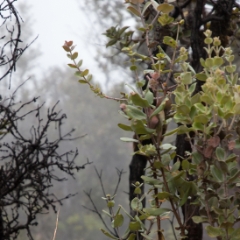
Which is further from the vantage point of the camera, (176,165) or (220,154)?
(176,165)

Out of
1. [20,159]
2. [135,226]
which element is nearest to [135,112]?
[135,226]

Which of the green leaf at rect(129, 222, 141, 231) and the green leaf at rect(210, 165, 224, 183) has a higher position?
the green leaf at rect(210, 165, 224, 183)

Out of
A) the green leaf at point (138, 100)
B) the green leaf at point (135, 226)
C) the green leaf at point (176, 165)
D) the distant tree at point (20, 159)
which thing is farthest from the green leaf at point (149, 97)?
the distant tree at point (20, 159)

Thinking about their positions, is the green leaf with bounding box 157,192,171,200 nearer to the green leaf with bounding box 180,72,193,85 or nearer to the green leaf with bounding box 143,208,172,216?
the green leaf with bounding box 143,208,172,216

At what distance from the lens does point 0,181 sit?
2.04m

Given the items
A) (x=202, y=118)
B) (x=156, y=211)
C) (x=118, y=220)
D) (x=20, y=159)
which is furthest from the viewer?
(x=20, y=159)

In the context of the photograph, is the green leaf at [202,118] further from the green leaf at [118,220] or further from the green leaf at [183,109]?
the green leaf at [118,220]

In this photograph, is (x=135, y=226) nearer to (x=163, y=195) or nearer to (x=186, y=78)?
(x=163, y=195)

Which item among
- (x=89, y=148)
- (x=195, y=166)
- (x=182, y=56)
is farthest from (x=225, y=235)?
(x=89, y=148)

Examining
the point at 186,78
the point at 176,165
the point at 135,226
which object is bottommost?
the point at 135,226

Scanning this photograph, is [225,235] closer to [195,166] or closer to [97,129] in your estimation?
[195,166]

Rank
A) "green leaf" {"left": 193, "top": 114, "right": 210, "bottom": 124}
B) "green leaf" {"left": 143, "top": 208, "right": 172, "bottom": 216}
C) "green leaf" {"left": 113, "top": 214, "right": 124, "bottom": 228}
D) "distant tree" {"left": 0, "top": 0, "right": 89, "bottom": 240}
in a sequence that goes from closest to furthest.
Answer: "green leaf" {"left": 193, "top": 114, "right": 210, "bottom": 124}
"green leaf" {"left": 143, "top": 208, "right": 172, "bottom": 216}
"green leaf" {"left": 113, "top": 214, "right": 124, "bottom": 228}
"distant tree" {"left": 0, "top": 0, "right": 89, "bottom": 240}

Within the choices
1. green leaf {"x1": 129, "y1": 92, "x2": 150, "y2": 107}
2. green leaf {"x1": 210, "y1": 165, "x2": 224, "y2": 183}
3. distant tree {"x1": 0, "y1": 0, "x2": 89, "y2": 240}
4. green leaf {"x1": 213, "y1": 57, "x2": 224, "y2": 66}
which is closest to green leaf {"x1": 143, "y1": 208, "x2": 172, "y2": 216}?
green leaf {"x1": 210, "y1": 165, "x2": 224, "y2": 183}

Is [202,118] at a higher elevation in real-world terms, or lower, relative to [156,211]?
higher
